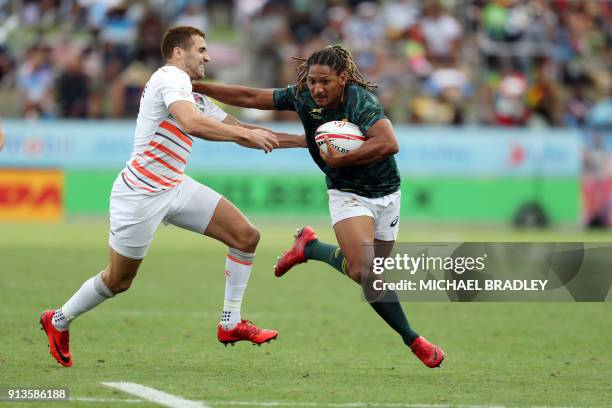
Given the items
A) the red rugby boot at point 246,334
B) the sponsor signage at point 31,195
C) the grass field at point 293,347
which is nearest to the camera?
the grass field at point 293,347

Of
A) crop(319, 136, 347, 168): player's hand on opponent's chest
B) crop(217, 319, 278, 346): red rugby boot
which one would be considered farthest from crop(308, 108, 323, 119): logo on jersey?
crop(217, 319, 278, 346): red rugby boot

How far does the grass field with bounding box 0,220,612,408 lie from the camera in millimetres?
7406

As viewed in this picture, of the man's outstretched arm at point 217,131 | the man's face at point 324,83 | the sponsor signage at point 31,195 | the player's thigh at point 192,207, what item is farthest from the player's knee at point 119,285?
the sponsor signage at point 31,195

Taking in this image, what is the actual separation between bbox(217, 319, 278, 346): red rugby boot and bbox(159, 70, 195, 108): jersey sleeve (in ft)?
5.83

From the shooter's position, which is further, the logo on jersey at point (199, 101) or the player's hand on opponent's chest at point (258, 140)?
the logo on jersey at point (199, 101)

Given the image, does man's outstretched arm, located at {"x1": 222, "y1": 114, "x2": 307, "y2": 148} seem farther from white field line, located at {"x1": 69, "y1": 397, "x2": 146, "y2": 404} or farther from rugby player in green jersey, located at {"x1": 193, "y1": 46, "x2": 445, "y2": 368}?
white field line, located at {"x1": 69, "y1": 397, "x2": 146, "y2": 404}

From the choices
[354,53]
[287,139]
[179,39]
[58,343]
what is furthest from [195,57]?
[354,53]

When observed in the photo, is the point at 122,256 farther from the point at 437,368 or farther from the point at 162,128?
the point at 437,368

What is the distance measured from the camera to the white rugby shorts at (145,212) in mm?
8266

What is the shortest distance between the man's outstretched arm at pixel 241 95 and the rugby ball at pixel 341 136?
32.3 inches

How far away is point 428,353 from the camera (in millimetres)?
8211

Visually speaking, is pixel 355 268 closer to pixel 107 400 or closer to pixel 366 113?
pixel 366 113

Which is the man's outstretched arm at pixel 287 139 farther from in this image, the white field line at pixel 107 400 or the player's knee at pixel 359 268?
the white field line at pixel 107 400

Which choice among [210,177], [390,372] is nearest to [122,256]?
[390,372]
